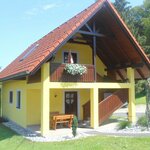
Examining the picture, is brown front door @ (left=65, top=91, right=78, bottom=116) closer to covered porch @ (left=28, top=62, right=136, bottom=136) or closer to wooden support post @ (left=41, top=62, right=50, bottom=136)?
covered porch @ (left=28, top=62, right=136, bottom=136)

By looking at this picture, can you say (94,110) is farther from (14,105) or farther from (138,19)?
(138,19)

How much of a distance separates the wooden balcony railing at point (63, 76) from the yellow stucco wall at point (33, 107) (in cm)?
394

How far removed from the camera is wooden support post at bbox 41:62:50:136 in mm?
13250

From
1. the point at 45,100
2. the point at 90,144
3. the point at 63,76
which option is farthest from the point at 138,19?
the point at 90,144

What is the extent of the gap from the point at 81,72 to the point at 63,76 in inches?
42.4

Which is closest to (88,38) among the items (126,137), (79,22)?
(79,22)

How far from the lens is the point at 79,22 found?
14125 mm

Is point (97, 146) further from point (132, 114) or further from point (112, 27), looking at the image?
point (112, 27)

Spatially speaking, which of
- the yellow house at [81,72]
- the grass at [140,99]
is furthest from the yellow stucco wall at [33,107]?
the grass at [140,99]

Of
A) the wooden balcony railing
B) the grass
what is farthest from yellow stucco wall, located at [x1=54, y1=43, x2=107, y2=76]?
the grass

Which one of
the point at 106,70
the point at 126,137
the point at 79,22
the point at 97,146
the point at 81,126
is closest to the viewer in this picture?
the point at 97,146

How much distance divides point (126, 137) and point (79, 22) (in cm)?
636

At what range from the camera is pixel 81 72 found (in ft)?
48.1

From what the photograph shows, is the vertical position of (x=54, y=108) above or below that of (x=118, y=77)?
below
